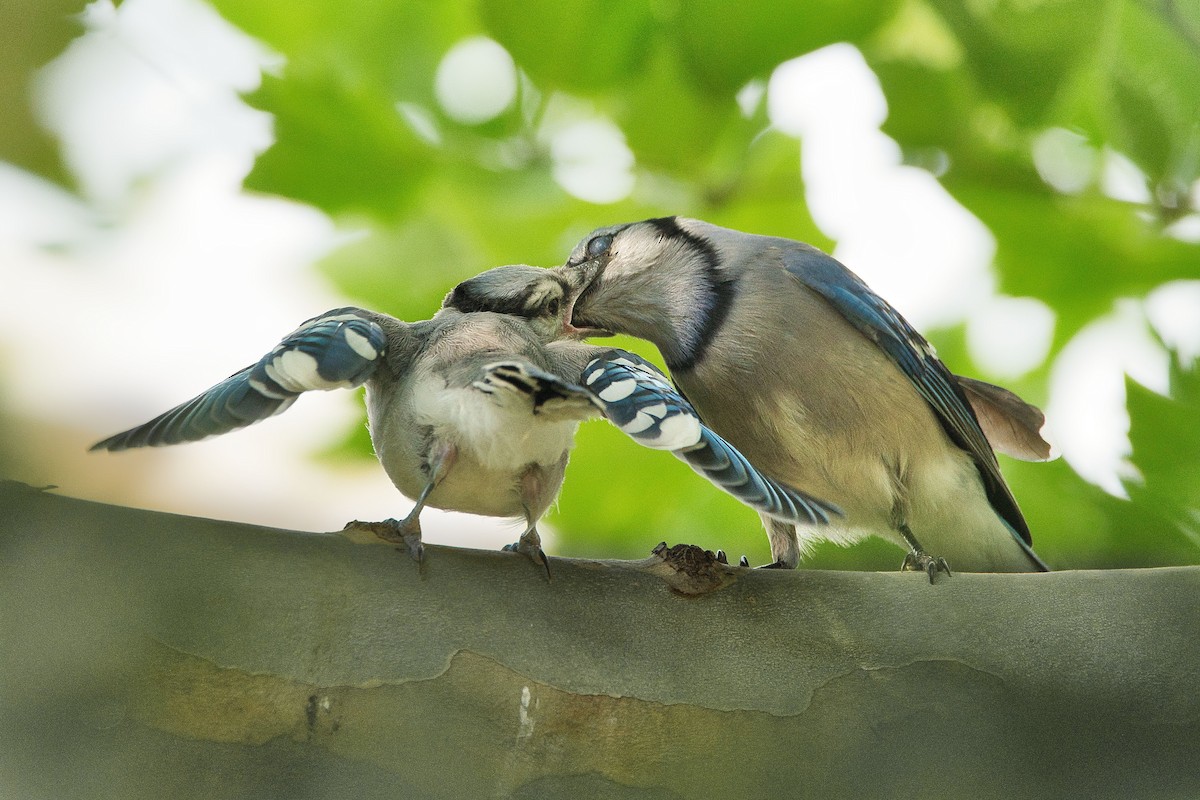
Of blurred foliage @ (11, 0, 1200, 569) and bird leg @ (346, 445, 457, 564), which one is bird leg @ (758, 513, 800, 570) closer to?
blurred foliage @ (11, 0, 1200, 569)

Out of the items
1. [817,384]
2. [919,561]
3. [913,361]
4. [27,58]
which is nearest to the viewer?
[27,58]

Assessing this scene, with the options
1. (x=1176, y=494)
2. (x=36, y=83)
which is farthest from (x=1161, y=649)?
(x=36, y=83)

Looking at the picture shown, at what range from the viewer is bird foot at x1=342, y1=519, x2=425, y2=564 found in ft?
4.64

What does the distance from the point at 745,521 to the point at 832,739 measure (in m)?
1.37

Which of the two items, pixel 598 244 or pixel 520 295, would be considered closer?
pixel 520 295

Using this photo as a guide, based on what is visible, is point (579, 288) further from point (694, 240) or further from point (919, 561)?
point (919, 561)

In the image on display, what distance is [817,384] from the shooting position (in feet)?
7.60

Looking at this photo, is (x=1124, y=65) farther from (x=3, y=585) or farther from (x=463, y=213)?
(x=3, y=585)

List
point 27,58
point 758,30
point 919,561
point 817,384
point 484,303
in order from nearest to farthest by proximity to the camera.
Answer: point 27,58, point 758,30, point 484,303, point 919,561, point 817,384

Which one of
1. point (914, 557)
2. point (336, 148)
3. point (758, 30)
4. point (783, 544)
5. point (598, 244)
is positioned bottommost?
point (783, 544)

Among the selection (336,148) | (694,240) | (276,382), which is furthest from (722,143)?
(276,382)

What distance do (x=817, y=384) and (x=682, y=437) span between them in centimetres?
95

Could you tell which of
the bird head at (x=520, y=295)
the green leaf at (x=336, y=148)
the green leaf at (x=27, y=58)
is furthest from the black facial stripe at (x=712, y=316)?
the green leaf at (x=27, y=58)

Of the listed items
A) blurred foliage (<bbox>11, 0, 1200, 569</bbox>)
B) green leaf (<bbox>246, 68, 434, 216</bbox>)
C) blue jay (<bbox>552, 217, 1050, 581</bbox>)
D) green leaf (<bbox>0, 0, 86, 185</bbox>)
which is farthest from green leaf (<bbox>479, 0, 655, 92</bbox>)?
green leaf (<bbox>0, 0, 86, 185</bbox>)
